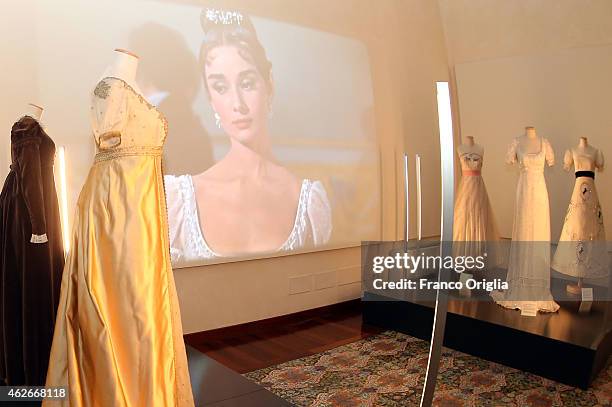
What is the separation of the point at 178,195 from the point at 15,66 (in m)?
1.23

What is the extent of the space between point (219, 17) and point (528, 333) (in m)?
2.91

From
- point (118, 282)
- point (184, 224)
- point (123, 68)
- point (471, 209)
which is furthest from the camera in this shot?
point (471, 209)

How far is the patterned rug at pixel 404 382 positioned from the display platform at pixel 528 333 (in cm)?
8

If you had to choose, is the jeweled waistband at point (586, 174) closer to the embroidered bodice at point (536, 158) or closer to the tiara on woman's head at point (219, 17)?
the embroidered bodice at point (536, 158)

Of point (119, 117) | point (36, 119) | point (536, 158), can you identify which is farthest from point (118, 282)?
point (536, 158)

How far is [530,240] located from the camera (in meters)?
3.68

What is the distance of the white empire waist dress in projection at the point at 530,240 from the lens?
11.8ft

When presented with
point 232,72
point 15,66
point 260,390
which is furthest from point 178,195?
point 260,390

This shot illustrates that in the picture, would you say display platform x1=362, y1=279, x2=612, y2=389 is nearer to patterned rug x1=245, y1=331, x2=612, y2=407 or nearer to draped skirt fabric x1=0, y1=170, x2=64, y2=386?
patterned rug x1=245, y1=331, x2=612, y2=407

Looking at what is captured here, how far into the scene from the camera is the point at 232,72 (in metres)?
3.73

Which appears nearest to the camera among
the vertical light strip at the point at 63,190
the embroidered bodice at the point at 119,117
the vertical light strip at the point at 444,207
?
the vertical light strip at the point at 444,207

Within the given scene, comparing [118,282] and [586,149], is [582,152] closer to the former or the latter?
[586,149]

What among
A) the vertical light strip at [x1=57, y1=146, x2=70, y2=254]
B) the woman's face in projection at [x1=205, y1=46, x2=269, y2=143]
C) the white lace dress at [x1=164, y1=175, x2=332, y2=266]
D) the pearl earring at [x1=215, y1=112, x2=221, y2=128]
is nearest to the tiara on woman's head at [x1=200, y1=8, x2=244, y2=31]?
the woman's face in projection at [x1=205, y1=46, x2=269, y2=143]

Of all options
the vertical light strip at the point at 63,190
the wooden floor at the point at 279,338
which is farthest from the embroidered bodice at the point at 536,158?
the vertical light strip at the point at 63,190
